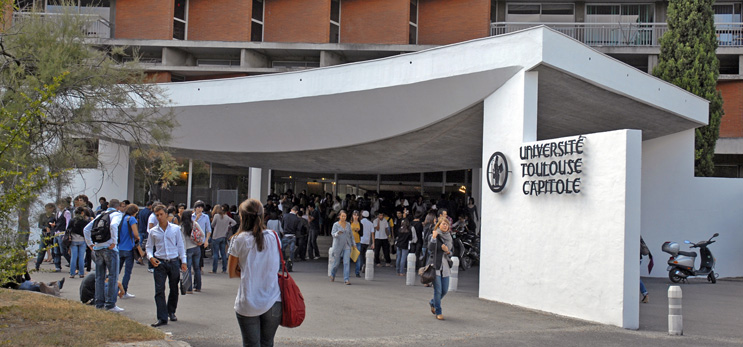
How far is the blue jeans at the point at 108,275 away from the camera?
9.61m

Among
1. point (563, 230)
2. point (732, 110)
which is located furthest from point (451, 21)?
point (563, 230)

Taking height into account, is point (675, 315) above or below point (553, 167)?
below

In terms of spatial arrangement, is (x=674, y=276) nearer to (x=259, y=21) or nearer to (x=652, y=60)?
(x=652, y=60)

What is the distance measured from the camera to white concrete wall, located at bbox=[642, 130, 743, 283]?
18.2 m

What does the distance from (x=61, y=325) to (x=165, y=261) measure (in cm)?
161

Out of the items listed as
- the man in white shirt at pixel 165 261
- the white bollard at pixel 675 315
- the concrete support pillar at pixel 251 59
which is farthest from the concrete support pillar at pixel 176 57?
the white bollard at pixel 675 315

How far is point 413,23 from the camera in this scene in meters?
31.2

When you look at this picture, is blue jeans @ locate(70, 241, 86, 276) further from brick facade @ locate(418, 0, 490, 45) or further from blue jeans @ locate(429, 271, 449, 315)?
brick facade @ locate(418, 0, 490, 45)

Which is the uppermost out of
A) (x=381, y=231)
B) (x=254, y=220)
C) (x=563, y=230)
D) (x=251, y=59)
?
(x=251, y=59)

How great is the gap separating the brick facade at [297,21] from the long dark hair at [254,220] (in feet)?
84.3

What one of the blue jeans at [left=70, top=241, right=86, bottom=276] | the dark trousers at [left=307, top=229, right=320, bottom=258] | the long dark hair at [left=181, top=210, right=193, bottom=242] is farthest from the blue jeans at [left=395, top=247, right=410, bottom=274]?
the blue jeans at [left=70, top=241, right=86, bottom=276]

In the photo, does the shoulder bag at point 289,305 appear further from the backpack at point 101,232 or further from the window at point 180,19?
the window at point 180,19

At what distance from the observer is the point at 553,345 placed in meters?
8.52

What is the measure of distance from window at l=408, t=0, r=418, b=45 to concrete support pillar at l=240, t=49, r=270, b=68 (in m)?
A: 7.45
